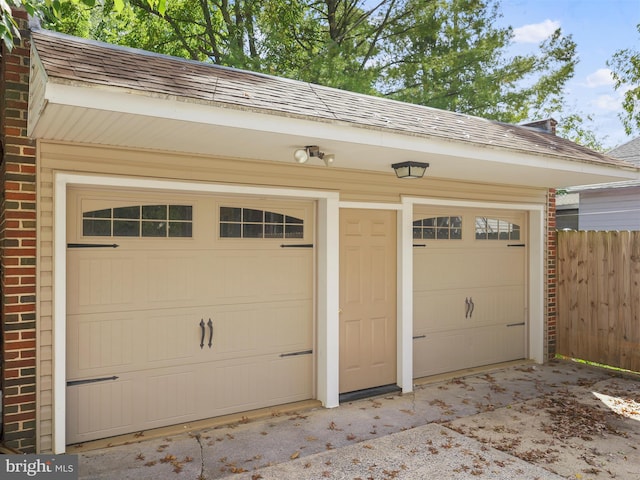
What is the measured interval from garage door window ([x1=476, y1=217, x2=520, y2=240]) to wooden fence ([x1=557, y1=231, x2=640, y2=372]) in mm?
774

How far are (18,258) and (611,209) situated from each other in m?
11.7

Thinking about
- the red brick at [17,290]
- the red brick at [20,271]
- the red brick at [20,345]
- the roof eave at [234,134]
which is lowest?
the red brick at [20,345]

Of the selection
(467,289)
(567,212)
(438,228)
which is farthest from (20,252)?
(567,212)

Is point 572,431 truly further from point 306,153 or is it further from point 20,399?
point 20,399

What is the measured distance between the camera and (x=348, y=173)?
5.07m

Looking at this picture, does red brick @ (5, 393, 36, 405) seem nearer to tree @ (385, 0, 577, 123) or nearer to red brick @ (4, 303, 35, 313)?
red brick @ (4, 303, 35, 313)

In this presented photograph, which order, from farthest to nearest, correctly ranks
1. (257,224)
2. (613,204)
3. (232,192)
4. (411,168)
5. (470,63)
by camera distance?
1. (470,63)
2. (613,204)
3. (257,224)
4. (411,168)
5. (232,192)

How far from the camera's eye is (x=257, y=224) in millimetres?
4750

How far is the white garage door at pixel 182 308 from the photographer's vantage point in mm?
3951

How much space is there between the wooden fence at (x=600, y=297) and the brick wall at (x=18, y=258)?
6352 millimetres

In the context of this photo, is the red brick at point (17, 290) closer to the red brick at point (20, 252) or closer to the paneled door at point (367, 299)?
the red brick at point (20, 252)

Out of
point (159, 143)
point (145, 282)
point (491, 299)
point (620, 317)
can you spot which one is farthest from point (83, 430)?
point (620, 317)

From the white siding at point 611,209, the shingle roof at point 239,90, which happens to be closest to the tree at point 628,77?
the white siding at point 611,209

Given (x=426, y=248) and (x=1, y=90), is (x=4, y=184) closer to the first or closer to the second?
(x=1, y=90)
